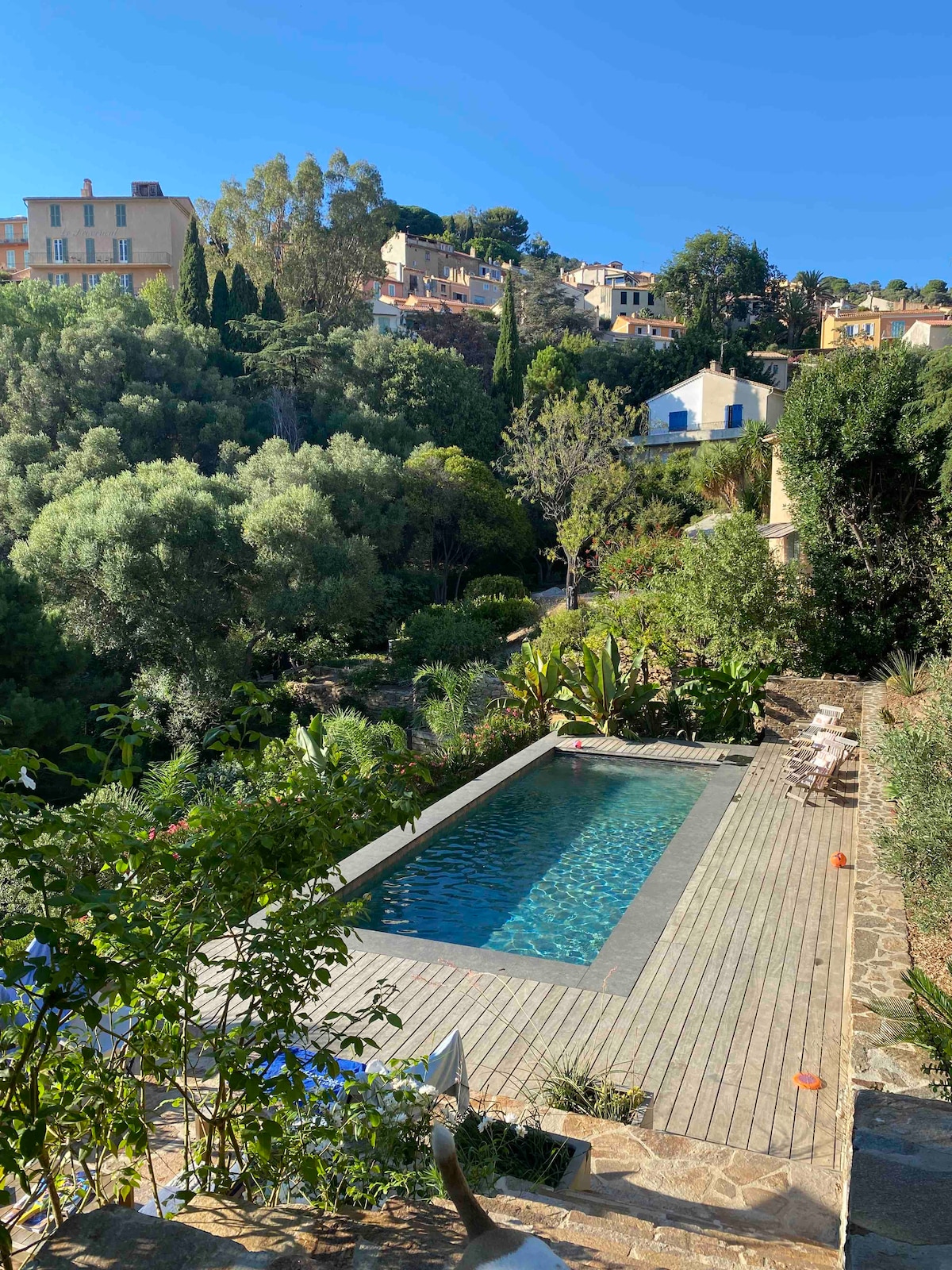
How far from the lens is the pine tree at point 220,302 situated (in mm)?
44125

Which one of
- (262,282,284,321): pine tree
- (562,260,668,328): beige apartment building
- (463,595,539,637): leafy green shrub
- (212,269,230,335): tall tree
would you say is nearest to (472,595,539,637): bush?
(463,595,539,637): leafy green shrub

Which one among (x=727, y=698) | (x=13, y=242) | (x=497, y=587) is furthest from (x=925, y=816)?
(x=13, y=242)

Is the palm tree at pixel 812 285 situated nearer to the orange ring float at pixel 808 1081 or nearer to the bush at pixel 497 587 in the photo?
the bush at pixel 497 587

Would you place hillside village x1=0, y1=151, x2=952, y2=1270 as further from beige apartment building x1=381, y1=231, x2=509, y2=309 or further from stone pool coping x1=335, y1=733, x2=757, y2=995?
beige apartment building x1=381, y1=231, x2=509, y2=309

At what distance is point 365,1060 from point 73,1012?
384cm

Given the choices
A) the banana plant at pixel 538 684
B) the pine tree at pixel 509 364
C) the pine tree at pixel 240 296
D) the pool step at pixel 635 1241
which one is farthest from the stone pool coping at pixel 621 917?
the pine tree at pixel 240 296

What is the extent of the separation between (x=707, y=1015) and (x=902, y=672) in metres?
8.64

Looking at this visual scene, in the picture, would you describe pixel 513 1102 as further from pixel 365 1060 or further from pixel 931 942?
pixel 931 942

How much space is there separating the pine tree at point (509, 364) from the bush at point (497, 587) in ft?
53.6

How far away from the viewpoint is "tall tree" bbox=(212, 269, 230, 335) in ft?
145

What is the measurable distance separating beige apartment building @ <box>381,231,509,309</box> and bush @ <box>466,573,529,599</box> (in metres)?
53.0

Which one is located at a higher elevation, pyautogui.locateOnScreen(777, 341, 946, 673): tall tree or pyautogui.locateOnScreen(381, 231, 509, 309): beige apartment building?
pyautogui.locateOnScreen(381, 231, 509, 309): beige apartment building

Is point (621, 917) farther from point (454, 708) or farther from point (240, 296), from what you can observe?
point (240, 296)

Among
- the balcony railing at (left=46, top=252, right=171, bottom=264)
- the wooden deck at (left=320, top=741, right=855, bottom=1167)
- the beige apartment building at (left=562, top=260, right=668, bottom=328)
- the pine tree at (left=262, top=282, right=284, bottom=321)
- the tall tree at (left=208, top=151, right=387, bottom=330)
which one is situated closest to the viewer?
the wooden deck at (left=320, top=741, right=855, bottom=1167)
